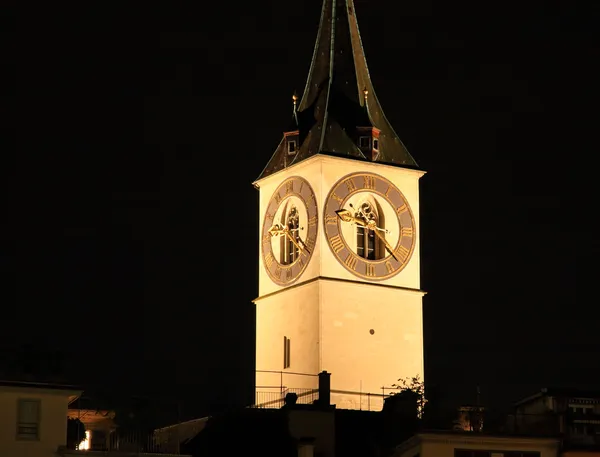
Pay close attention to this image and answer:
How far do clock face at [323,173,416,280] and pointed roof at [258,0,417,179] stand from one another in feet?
4.15

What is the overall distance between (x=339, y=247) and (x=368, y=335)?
347 cm

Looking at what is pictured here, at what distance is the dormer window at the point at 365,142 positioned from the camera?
127 m

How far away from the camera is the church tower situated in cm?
12325

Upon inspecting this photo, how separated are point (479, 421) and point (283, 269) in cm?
2480

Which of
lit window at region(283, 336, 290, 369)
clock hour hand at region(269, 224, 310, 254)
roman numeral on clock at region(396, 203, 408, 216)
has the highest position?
roman numeral on clock at region(396, 203, 408, 216)

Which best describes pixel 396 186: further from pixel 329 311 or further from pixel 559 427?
pixel 559 427

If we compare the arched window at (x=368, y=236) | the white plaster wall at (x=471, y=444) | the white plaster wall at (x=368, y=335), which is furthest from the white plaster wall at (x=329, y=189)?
the white plaster wall at (x=471, y=444)

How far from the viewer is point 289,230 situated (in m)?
126

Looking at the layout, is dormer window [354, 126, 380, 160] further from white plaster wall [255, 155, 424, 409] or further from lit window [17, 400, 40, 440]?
lit window [17, 400, 40, 440]

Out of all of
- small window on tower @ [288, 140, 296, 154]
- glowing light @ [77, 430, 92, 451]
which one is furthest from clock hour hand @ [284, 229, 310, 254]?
glowing light @ [77, 430, 92, 451]

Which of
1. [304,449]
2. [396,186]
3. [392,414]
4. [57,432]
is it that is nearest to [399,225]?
[396,186]

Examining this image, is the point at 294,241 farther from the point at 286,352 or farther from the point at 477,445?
the point at 477,445

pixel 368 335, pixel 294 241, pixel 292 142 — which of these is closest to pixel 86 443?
pixel 368 335

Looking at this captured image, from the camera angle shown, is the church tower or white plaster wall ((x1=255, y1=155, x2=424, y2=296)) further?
white plaster wall ((x1=255, y1=155, x2=424, y2=296))
